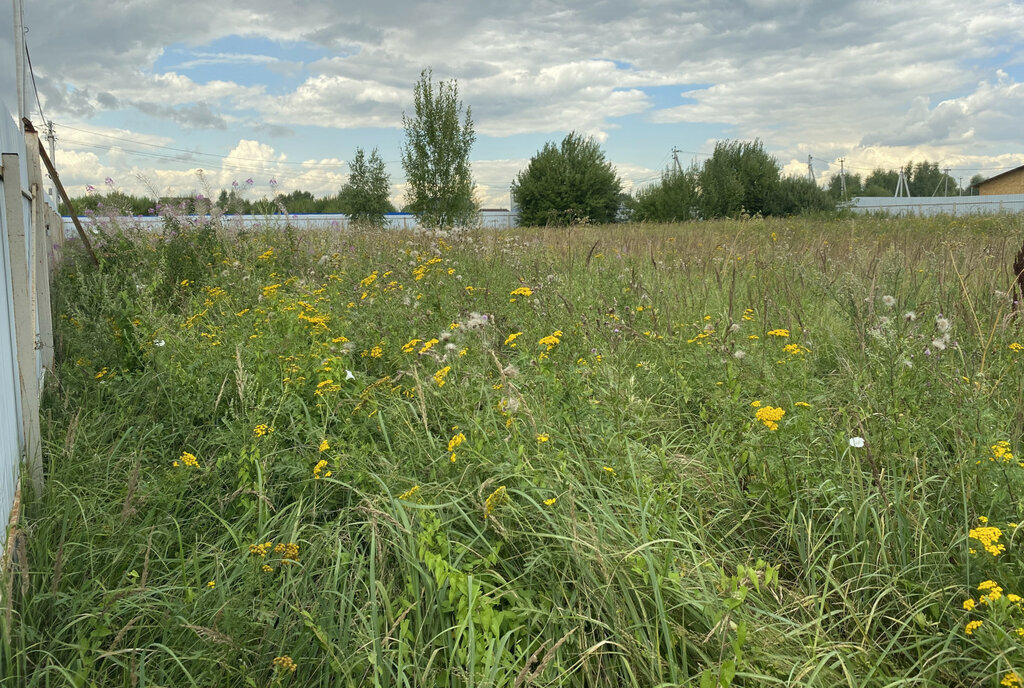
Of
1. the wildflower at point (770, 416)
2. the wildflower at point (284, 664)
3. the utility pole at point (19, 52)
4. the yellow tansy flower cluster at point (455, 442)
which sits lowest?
the wildflower at point (284, 664)

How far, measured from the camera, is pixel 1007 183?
5791 cm

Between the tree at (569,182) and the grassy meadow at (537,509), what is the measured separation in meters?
29.0

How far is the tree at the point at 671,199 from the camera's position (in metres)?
29.8

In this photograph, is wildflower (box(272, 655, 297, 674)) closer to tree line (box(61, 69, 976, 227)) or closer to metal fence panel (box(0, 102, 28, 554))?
metal fence panel (box(0, 102, 28, 554))

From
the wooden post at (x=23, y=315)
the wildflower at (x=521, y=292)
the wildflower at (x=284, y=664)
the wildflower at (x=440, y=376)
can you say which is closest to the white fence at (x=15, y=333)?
the wooden post at (x=23, y=315)

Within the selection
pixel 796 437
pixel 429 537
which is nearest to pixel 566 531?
pixel 429 537

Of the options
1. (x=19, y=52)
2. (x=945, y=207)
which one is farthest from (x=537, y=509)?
(x=945, y=207)

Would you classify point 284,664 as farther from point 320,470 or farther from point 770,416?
point 770,416

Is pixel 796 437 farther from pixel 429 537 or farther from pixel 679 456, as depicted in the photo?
pixel 429 537

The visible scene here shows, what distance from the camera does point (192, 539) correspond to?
2803 mm

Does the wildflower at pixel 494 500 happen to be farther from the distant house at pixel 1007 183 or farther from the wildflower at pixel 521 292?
the distant house at pixel 1007 183

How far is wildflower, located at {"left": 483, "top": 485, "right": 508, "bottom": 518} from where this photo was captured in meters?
2.16

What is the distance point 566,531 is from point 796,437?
50.0 inches

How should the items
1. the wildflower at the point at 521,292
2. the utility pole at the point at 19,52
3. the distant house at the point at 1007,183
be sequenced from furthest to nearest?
the distant house at the point at 1007,183, the utility pole at the point at 19,52, the wildflower at the point at 521,292
